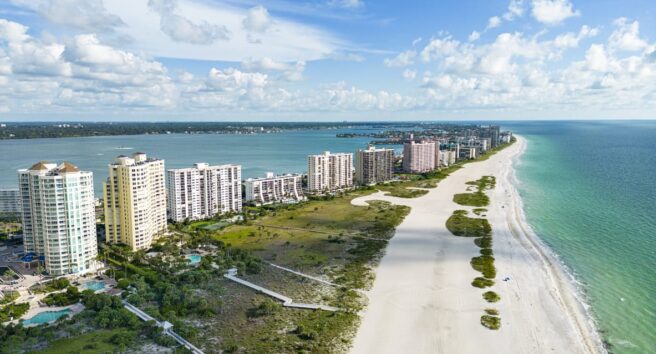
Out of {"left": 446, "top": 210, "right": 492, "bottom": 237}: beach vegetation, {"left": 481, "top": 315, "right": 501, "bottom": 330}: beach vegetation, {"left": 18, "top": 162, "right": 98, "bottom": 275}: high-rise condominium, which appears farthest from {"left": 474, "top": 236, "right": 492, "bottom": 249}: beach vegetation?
{"left": 18, "top": 162, "right": 98, "bottom": 275}: high-rise condominium

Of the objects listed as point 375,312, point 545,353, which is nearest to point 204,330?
point 375,312

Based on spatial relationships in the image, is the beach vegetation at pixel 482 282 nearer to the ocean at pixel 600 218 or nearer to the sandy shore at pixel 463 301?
the sandy shore at pixel 463 301

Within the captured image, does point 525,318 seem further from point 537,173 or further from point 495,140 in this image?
point 495,140

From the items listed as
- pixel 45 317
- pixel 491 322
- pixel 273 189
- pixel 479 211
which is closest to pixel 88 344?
pixel 45 317

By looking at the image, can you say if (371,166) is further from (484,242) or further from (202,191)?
(484,242)

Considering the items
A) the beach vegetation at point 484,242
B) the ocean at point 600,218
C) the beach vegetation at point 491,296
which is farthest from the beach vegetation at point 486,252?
the beach vegetation at point 491,296
